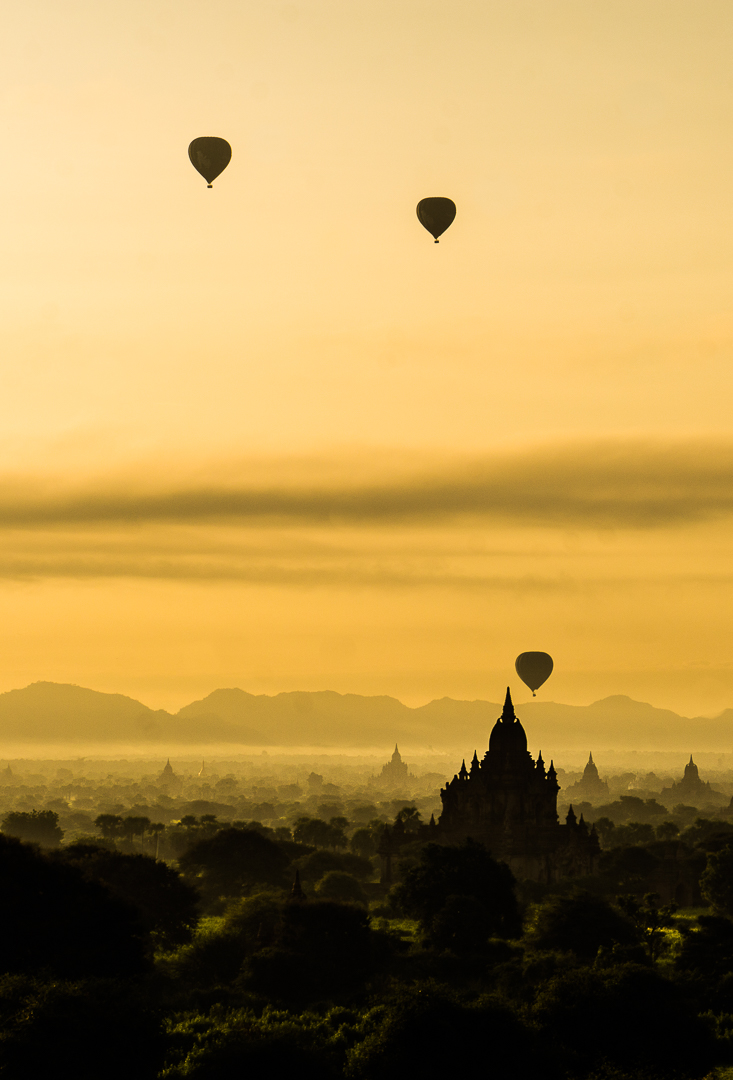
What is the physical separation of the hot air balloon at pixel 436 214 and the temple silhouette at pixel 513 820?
4824cm

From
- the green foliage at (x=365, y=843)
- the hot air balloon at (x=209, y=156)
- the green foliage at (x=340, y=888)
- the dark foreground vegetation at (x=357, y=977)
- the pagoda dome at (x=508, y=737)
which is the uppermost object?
the hot air balloon at (x=209, y=156)

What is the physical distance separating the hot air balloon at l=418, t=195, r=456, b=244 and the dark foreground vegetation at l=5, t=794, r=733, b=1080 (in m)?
49.9

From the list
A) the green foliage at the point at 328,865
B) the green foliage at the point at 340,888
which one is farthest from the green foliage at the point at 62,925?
the green foliage at the point at 328,865

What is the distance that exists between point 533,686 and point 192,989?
120m

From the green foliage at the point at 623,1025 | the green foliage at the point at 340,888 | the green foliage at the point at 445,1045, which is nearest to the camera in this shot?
the green foliage at the point at 445,1045

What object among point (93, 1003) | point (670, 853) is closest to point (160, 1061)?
point (93, 1003)

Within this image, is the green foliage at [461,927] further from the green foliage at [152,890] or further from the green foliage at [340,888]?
the green foliage at [340,888]

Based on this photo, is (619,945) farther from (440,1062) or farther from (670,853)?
(670,853)

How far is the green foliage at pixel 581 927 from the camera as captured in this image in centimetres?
9256

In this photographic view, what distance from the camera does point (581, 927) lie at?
3693 inches

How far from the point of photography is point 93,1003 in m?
59.1

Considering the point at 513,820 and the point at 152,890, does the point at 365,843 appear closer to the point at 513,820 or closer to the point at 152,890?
the point at 513,820

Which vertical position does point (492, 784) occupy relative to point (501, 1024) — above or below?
above

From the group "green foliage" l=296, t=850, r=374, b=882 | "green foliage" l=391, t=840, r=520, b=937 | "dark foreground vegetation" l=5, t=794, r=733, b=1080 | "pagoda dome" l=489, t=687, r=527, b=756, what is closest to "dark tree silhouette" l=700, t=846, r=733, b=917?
"dark foreground vegetation" l=5, t=794, r=733, b=1080
